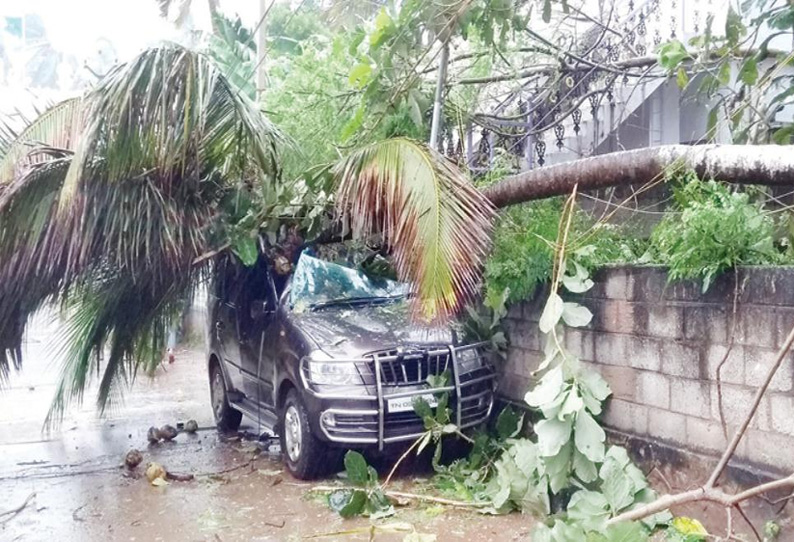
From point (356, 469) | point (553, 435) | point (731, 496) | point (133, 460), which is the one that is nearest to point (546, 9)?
point (553, 435)

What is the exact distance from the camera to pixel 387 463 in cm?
638

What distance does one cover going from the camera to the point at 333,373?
588cm

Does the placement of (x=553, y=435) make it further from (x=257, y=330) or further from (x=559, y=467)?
(x=257, y=330)

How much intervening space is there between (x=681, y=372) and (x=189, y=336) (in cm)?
1277

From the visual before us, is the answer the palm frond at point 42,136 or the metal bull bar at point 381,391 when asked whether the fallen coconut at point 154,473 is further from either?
the palm frond at point 42,136

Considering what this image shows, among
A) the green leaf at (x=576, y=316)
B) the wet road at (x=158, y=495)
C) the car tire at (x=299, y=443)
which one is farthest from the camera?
the car tire at (x=299, y=443)

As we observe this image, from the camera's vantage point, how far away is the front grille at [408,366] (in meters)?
5.89

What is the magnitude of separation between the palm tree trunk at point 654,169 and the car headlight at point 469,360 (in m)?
1.29

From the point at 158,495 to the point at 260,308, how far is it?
176 cm

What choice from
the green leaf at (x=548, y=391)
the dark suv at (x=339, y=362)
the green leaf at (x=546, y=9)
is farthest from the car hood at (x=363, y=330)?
the green leaf at (x=546, y=9)

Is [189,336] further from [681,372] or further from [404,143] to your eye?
[681,372]

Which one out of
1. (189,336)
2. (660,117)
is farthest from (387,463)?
(189,336)

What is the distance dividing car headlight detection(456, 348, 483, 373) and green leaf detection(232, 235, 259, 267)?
1760 mm

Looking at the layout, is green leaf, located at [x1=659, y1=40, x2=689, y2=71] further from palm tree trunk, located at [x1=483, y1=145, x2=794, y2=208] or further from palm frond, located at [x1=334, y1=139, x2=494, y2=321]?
palm frond, located at [x1=334, y1=139, x2=494, y2=321]
